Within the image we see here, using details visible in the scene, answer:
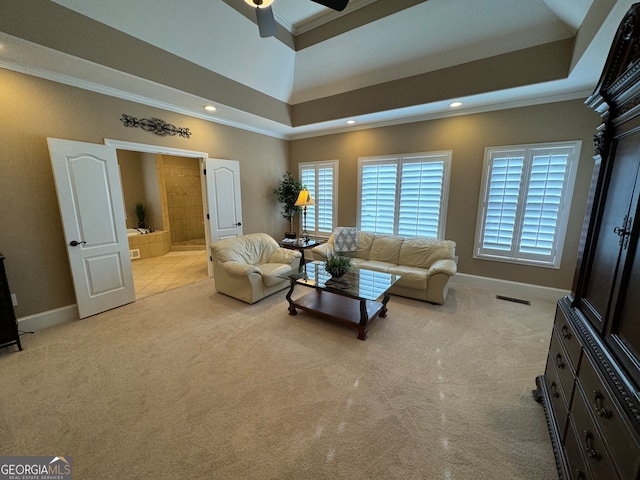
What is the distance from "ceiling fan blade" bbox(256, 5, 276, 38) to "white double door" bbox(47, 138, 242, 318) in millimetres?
2488

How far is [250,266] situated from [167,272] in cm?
255

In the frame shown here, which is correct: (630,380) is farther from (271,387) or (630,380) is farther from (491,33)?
(491,33)

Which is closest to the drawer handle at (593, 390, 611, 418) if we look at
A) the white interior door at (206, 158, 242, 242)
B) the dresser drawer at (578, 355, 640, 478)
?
the dresser drawer at (578, 355, 640, 478)

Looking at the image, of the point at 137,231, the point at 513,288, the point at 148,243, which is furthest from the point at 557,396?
the point at 137,231

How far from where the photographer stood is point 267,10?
198cm

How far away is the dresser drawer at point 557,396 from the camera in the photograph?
143cm

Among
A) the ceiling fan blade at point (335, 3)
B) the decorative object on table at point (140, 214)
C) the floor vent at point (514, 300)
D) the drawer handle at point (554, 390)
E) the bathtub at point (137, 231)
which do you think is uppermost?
the ceiling fan blade at point (335, 3)

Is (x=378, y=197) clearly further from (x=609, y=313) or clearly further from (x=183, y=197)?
(x=183, y=197)

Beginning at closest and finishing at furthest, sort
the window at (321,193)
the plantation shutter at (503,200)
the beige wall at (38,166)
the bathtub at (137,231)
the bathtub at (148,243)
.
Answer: the beige wall at (38,166) → the plantation shutter at (503,200) → the window at (321,193) → the bathtub at (148,243) → the bathtub at (137,231)

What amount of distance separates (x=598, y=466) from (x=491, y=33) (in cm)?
394

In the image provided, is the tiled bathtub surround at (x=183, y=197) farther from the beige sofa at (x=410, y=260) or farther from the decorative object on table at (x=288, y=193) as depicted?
the beige sofa at (x=410, y=260)

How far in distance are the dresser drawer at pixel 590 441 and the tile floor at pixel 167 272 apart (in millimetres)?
4690

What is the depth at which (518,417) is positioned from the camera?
1754 millimetres

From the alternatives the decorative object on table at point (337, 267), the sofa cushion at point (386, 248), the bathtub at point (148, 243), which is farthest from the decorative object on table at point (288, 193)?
the bathtub at point (148, 243)
